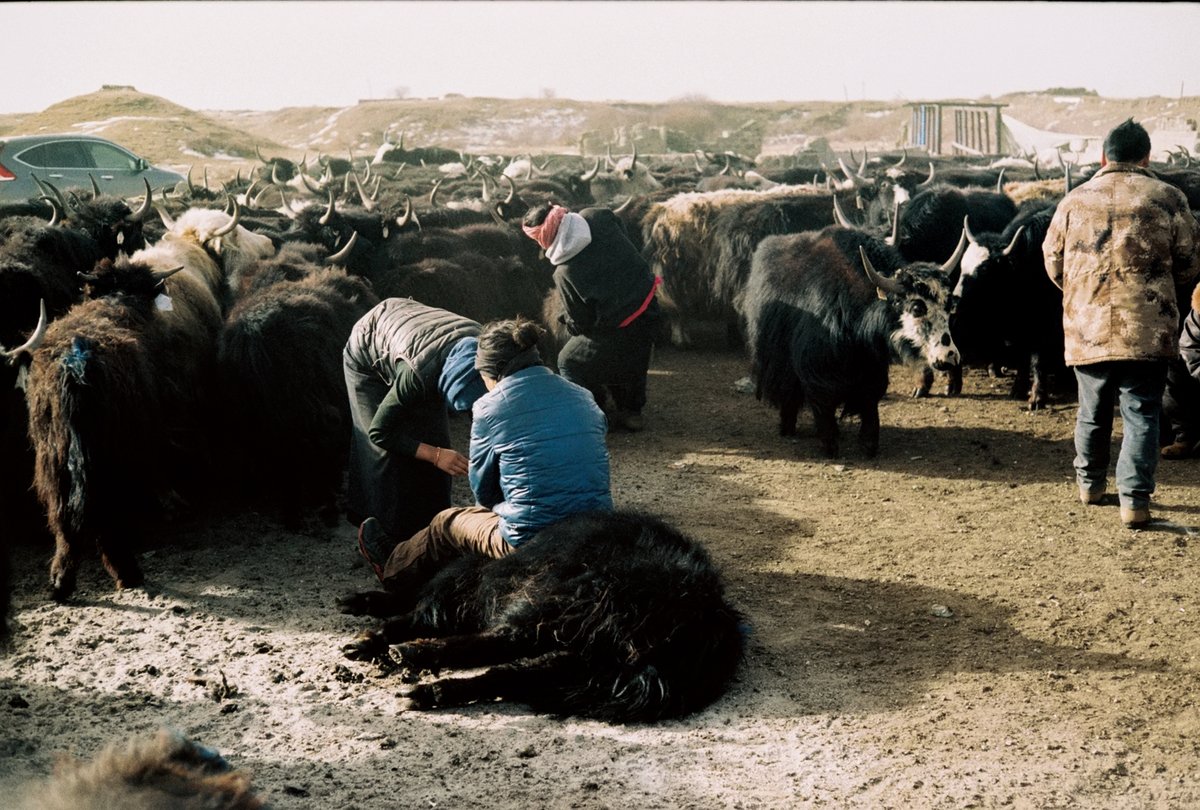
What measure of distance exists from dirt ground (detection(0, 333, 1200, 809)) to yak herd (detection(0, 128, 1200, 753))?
0.20 meters

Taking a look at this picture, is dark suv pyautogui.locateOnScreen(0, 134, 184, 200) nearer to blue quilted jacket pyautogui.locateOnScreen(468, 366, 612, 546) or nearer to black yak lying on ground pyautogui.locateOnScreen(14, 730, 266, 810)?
blue quilted jacket pyautogui.locateOnScreen(468, 366, 612, 546)

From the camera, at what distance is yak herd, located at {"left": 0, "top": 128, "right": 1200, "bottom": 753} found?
11.9 ft

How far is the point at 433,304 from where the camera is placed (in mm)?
7965

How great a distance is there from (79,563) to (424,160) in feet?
80.1

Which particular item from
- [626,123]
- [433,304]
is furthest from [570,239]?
[626,123]

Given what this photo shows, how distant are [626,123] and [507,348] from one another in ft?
149

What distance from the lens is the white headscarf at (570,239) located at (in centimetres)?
684

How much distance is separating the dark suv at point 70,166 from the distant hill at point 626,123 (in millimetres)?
13564

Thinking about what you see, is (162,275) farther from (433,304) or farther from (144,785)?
(144,785)

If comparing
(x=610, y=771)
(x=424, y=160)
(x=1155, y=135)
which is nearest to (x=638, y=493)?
(x=610, y=771)

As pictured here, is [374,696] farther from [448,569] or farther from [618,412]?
[618,412]

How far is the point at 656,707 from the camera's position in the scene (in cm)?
352

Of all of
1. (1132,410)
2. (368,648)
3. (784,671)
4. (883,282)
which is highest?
(883,282)

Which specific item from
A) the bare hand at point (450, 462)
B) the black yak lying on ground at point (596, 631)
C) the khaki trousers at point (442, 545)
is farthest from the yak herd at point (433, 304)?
the bare hand at point (450, 462)
